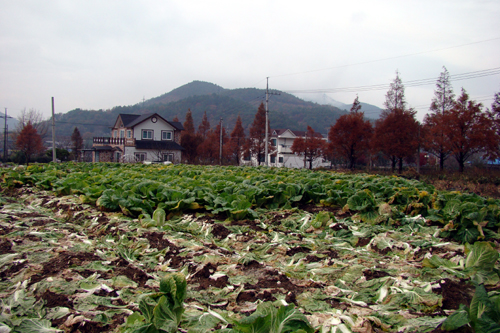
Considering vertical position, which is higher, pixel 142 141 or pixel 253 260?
pixel 142 141

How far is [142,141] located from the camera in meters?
44.0

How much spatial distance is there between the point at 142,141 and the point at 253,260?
4373 centimetres

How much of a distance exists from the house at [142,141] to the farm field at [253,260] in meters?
37.3

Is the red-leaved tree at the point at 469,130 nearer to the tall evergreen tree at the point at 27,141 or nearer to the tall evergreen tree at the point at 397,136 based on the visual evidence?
the tall evergreen tree at the point at 397,136

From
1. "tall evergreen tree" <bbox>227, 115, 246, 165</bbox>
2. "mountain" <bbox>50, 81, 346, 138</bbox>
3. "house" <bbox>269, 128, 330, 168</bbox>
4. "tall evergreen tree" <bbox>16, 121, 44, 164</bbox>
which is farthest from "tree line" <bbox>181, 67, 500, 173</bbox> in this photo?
"mountain" <bbox>50, 81, 346, 138</bbox>

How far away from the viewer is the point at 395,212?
4734mm

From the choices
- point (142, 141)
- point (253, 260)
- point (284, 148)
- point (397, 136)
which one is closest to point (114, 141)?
point (142, 141)

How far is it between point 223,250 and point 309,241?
1.10 m

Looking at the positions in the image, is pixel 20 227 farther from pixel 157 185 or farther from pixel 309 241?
pixel 309 241

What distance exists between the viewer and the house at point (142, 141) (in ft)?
139

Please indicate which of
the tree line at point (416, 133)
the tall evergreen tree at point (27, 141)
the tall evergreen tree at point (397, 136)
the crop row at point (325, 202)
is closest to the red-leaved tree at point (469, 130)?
the tree line at point (416, 133)

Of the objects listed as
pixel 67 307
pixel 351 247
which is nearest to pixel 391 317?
pixel 351 247

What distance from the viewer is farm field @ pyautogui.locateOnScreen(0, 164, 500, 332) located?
2.05m

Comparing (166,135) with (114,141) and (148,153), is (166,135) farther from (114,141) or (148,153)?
(114,141)
